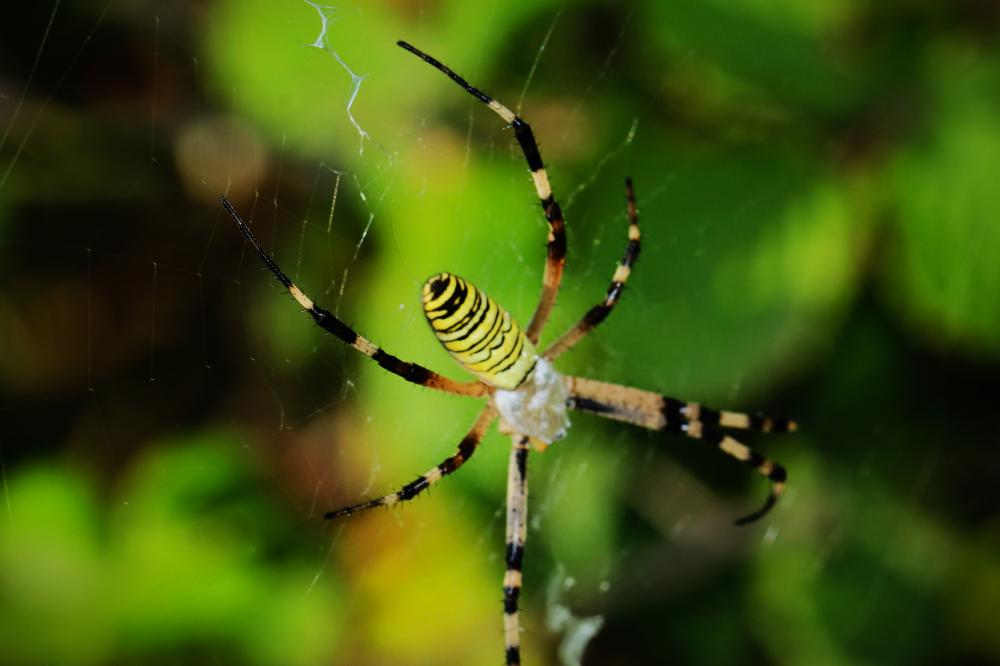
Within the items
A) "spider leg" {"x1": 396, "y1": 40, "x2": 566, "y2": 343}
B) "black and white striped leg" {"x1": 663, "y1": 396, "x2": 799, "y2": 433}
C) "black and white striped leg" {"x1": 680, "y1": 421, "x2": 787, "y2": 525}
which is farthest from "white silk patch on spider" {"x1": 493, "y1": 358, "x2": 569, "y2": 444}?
"black and white striped leg" {"x1": 680, "y1": 421, "x2": 787, "y2": 525}

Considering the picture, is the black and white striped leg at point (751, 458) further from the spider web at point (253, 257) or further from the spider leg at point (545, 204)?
the spider leg at point (545, 204)

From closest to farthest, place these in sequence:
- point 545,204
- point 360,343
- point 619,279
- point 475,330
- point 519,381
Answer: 1. point 475,330
2. point 360,343
3. point 545,204
4. point 519,381
5. point 619,279

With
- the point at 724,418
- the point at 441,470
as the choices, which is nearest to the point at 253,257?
the point at 441,470

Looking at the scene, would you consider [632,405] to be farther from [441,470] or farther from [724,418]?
[441,470]

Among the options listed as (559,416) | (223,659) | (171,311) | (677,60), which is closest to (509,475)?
(559,416)

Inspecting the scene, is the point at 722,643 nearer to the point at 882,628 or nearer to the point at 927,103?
the point at 882,628

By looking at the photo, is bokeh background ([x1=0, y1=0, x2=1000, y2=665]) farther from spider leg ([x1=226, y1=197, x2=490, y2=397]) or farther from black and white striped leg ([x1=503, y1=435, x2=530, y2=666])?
spider leg ([x1=226, y1=197, x2=490, y2=397])
